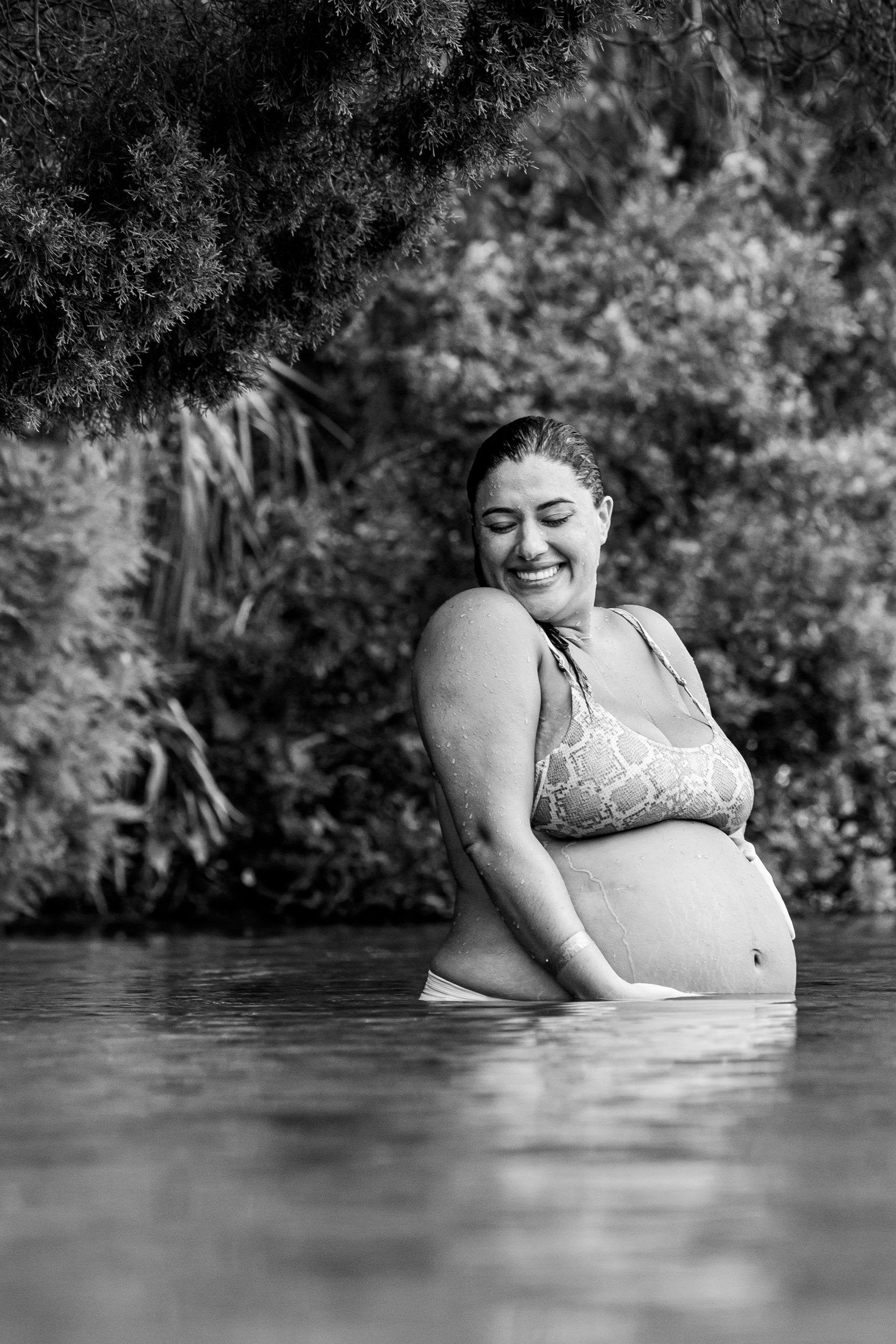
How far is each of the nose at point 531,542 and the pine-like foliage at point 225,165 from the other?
0.74 meters

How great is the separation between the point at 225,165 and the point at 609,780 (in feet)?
5.05

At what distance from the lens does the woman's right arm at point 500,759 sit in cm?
387

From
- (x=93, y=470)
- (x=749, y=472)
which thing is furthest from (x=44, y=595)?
(x=749, y=472)

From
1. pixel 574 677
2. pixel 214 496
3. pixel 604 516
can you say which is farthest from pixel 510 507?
pixel 214 496

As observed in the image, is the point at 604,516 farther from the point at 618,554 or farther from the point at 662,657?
the point at 618,554

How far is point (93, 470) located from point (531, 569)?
503cm

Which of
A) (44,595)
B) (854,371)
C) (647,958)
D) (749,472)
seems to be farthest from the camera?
(854,371)

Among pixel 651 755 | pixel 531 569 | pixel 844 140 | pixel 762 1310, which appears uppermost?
pixel 844 140

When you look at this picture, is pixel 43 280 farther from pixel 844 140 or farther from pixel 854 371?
pixel 854 371

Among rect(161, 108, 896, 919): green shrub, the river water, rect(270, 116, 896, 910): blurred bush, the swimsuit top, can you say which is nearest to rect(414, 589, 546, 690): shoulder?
the swimsuit top

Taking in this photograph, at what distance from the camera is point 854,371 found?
12.2m

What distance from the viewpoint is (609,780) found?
407 centimetres

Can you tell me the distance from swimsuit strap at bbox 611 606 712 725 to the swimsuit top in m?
0.29

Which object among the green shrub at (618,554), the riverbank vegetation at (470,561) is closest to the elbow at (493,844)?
the riverbank vegetation at (470,561)
